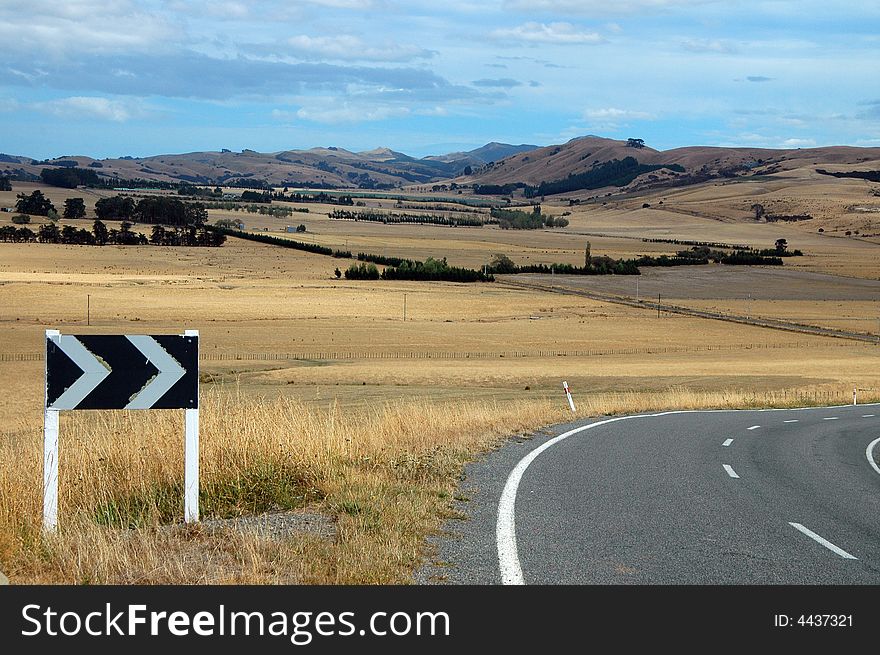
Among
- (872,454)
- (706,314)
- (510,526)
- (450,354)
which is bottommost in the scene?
(450,354)

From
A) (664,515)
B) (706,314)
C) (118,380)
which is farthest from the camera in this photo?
(706,314)

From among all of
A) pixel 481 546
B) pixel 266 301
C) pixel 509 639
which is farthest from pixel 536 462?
pixel 266 301

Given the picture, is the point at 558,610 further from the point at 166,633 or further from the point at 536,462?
the point at 536,462

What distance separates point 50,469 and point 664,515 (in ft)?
18.6

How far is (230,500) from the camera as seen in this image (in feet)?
31.0

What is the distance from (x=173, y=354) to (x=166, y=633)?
2.74 metres

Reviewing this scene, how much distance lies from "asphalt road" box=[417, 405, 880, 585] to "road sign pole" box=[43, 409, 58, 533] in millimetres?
2950

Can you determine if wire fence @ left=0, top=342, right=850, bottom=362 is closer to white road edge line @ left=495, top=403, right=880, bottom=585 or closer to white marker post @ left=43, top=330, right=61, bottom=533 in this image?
white road edge line @ left=495, top=403, right=880, bottom=585

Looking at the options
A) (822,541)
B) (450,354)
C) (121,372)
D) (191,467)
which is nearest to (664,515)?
(822,541)

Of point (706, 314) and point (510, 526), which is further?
point (706, 314)

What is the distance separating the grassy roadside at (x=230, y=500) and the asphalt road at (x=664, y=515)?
510 millimetres

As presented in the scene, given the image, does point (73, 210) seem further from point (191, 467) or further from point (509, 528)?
point (509, 528)

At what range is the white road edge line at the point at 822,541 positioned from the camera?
8604 mm

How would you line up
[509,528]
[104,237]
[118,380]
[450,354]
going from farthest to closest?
1. [104,237]
2. [450,354]
3. [509,528]
4. [118,380]
